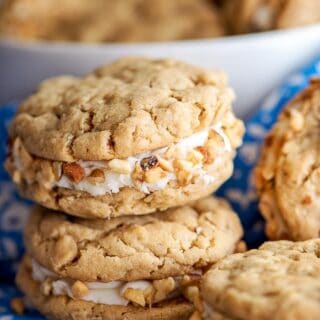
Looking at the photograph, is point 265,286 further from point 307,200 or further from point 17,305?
point 17,305

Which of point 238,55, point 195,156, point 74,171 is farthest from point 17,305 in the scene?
point 238,55

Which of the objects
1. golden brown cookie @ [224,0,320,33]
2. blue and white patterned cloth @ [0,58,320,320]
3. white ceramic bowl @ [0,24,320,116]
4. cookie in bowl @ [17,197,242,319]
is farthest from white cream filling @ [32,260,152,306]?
golden brown cookie @ [224,0,320,33]

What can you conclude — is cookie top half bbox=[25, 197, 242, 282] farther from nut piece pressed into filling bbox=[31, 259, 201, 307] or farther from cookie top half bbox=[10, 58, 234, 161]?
cookie top half bbox=[10, 58, 234, 161]

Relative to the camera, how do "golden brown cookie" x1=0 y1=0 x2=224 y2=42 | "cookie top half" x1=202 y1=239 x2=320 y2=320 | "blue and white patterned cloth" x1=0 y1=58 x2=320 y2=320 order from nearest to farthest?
"cookie top half" x1=202 y1=239 x2=320 y2=320 < "blue and white patterned cloth" x1=0 y1=58 x2=320 y2=320 < "golden brown cookie" x1=0 y1=0 x2=224 y2=42

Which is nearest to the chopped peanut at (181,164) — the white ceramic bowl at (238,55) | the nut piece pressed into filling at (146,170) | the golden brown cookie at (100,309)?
the nut piece pressed into filling at (146,170)

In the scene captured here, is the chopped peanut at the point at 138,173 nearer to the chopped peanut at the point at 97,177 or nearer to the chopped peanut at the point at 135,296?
the chopped peanut at the point at 97,177

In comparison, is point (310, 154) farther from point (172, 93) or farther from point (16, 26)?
point (16, 26)
